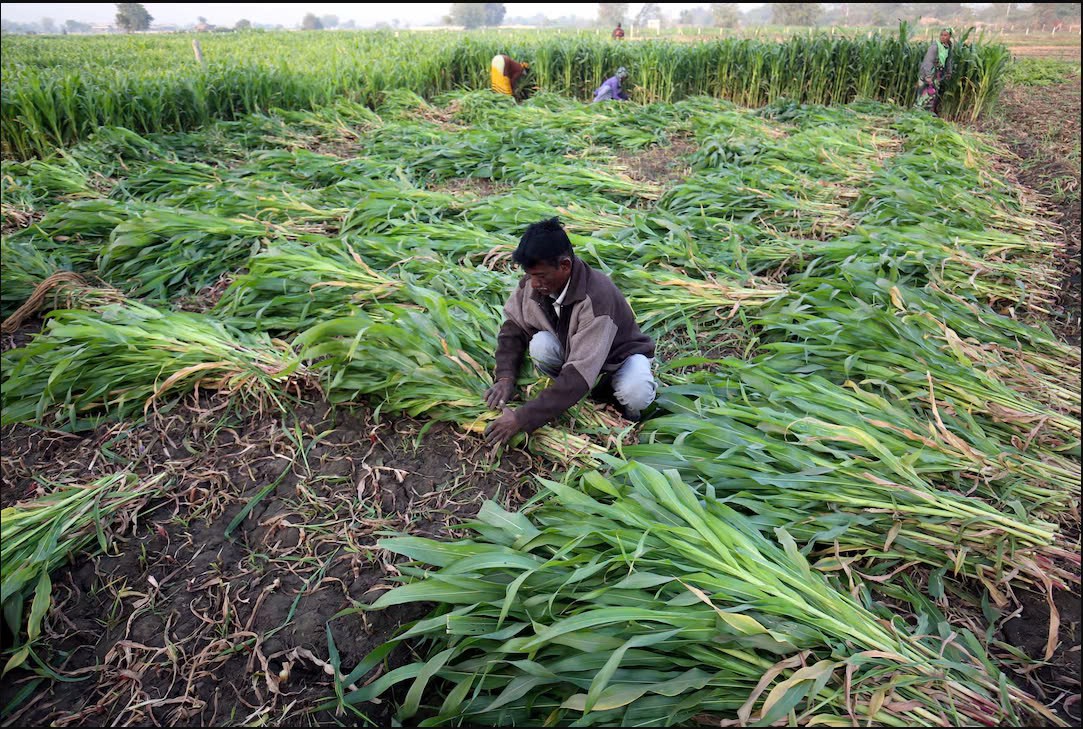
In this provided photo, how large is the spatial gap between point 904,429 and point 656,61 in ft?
28.8

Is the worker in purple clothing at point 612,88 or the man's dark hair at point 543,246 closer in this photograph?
the man's dark hair at point 543,246

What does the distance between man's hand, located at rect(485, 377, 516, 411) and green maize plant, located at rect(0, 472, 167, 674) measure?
1166 millimetres

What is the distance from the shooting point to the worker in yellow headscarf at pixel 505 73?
929 cm

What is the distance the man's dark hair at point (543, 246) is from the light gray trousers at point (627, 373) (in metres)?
0.44

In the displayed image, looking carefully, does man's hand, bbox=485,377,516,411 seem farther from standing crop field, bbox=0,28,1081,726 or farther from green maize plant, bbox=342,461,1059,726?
green maize plant, bbox=342,461,1059,726

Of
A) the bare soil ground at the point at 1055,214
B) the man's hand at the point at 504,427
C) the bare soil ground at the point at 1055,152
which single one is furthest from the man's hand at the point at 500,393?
the bare soil ground at the point at 1055,152

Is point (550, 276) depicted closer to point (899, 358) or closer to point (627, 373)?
point (627, 373)

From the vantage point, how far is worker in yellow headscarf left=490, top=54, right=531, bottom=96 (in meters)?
9.29

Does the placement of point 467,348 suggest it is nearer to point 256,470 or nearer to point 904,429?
point 256,470

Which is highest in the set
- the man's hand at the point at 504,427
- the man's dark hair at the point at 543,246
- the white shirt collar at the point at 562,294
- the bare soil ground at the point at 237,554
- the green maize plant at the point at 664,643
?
the man's dark hair at the point at 543,246

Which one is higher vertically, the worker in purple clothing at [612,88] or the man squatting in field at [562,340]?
the worker in purple clothing at [612,88]

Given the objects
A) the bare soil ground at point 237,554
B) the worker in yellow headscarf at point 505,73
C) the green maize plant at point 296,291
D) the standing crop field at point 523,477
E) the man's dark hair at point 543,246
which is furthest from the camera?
the worker in yellow headscarf at point 505,73

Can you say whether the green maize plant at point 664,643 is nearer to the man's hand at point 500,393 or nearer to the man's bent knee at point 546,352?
the man's hand at point 500,393

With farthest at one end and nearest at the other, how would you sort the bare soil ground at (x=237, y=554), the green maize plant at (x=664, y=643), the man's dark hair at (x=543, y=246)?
the man's dark hair at (x=543, y=246)
the bare soil ground at (x=237, y=554)
the green maize plant at (x=664, y=643)
